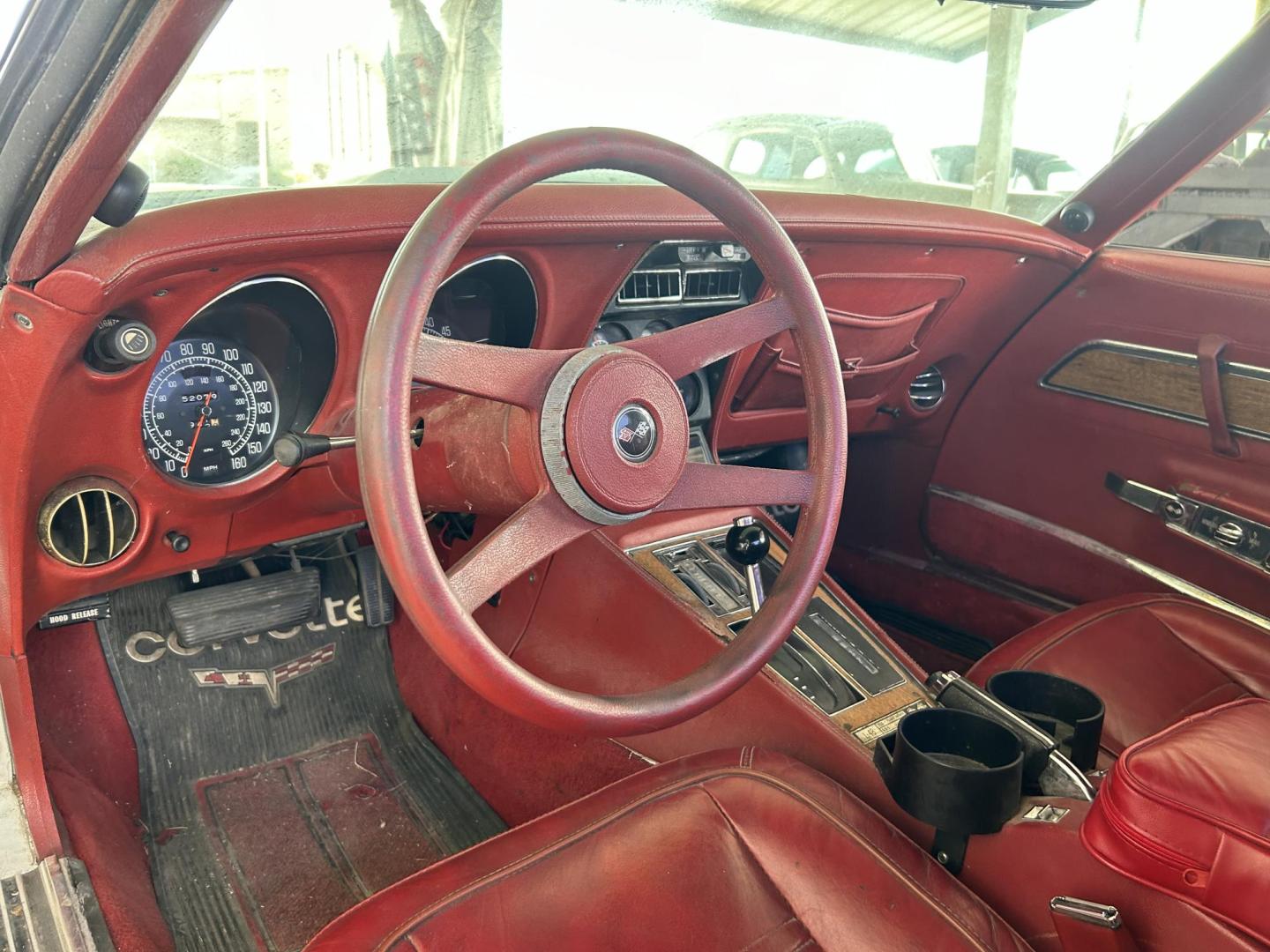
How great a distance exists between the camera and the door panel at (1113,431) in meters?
1.99

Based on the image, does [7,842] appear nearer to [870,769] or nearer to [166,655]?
[166,655]

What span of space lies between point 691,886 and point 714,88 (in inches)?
51.6

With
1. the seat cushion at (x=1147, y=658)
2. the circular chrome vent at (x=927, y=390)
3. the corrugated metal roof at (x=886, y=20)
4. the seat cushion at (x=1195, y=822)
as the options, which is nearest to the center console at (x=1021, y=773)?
the seat cushion at (x=1195, y=822)

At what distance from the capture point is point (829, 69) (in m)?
1.95

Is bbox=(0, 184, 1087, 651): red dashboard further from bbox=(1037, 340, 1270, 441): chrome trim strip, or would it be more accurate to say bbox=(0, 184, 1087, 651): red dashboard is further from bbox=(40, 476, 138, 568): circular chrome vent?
bbox=(1037, 340, 1270, 441): chrome trim strip

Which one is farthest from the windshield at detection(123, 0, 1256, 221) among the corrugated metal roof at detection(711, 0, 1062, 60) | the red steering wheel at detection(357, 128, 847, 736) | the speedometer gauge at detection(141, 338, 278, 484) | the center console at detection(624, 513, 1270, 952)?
the center console at detection(624, 513, 1270, 952)

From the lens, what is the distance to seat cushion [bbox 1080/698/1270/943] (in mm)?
934

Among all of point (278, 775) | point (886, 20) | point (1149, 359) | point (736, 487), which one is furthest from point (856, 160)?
point (278, 775)

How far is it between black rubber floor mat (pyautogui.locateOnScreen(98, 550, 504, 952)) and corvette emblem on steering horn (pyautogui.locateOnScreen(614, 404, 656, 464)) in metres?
1.07

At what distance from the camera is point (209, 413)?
156 cm

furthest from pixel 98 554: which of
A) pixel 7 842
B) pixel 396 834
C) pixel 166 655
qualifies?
pixel 396 834

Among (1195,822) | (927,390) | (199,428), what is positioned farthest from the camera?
(927,390)

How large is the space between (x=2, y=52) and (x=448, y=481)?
65cm

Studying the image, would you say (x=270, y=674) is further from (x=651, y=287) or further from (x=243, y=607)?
(x=651, y=287)
